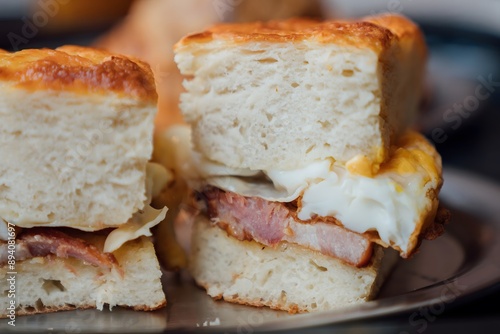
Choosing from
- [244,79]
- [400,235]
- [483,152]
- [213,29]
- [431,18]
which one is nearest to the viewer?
[400,235]

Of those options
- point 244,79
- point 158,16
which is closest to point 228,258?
point 244,79

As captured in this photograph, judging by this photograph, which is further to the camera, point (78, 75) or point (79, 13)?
point (79, 13)

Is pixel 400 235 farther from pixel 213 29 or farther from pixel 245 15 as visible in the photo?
pixel 245 15

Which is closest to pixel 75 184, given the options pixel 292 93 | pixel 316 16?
pixel 292 93

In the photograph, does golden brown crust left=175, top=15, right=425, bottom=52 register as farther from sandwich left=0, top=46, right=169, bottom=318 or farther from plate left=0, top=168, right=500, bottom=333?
plate left=0, top=168, right=500, bottom=333

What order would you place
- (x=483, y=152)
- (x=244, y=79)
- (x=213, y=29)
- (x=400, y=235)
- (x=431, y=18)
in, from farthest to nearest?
1. (x=431, y=18)
2. (x=483, y=152)
3. (x=213, y=29)
4. (x=244, y=79)
5. (x=400, y=235)

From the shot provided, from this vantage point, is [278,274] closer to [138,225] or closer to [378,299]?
[378,299]
